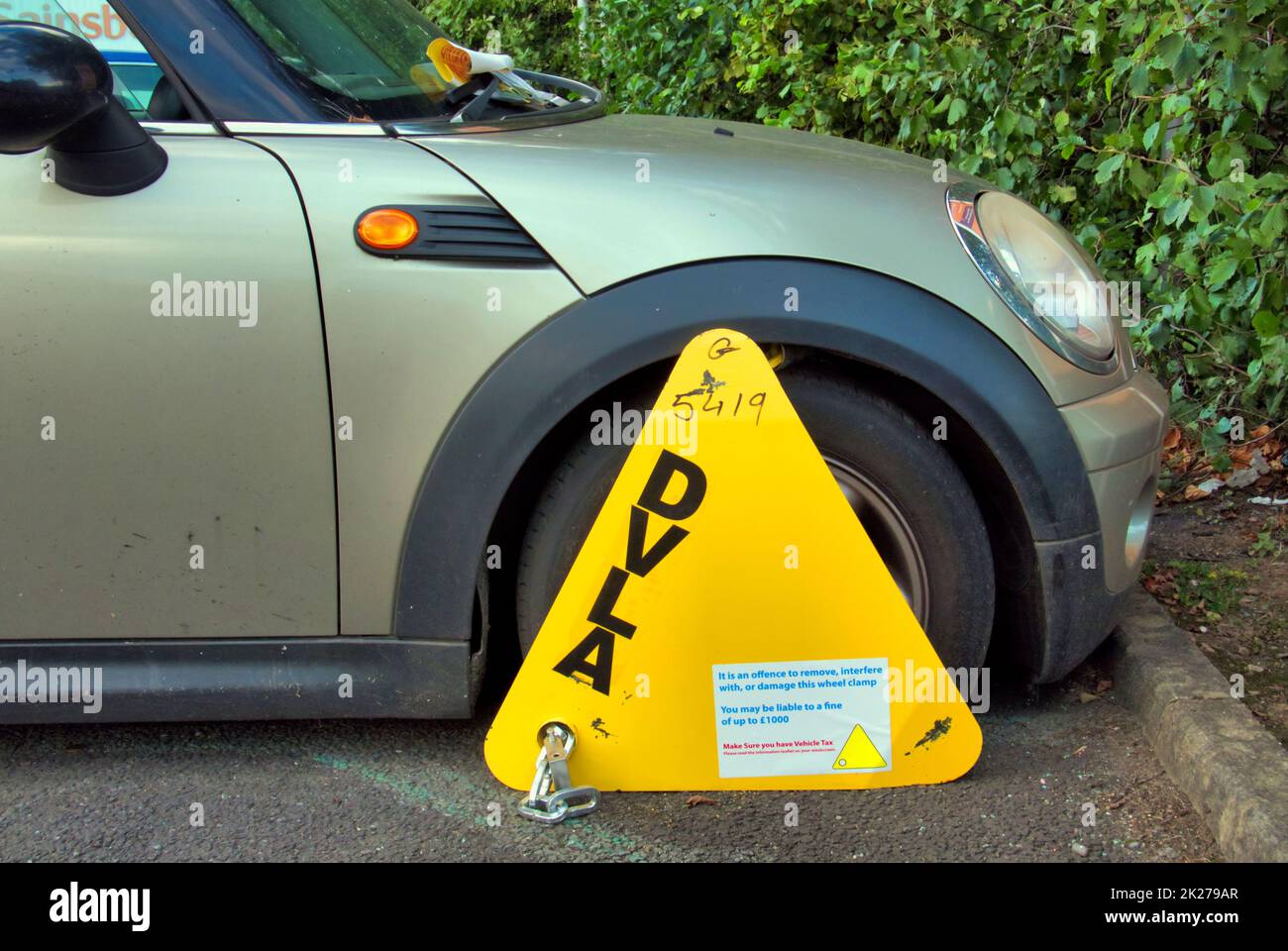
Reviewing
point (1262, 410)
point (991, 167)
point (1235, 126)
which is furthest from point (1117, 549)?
point (991, 167)

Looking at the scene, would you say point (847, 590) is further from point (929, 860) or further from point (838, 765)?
point (929, 860)

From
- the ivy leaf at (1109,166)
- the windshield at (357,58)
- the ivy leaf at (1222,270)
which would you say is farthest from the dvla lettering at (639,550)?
the ivy leaf at (1109,166)

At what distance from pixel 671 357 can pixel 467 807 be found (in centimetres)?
95

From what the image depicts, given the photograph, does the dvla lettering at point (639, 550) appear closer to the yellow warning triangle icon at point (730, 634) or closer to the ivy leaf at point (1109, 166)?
the yellow warning triangle icon at point (730, 634)

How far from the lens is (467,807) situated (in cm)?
248

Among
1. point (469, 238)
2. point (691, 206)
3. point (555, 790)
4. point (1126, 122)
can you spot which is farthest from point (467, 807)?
point (1126, 122)

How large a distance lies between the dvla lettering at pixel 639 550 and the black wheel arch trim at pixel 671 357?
207 millimetres

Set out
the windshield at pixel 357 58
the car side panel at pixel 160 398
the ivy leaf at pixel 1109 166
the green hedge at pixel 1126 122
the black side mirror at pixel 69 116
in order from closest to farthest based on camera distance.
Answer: the black side mirror at pixel 69 116 < the car side panel at pixel 160 398 < the windshield at pixel 357 58 < the green hedge at pixel 1126 122 < the ivy leaf at pixel 1109 166

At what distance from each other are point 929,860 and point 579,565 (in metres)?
0.82

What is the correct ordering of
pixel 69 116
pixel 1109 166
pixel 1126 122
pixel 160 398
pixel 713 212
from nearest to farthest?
pixel 69 116 → pixel 160 398 → pixel 713 212 → pixel 1109 166 → pixel 1126 122

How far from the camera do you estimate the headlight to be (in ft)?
8.16

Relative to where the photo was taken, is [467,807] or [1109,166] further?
[1109,166]

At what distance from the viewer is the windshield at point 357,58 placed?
250cm

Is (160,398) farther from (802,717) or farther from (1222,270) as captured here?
(1222,270)
